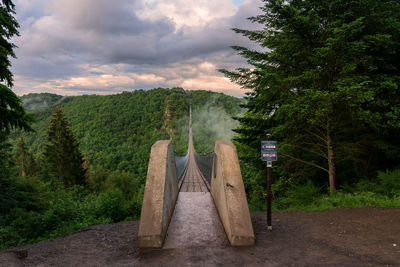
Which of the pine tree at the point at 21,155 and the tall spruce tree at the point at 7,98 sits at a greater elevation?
the tall spruce tree at the point at 7,98

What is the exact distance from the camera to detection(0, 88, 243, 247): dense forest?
7.21 m

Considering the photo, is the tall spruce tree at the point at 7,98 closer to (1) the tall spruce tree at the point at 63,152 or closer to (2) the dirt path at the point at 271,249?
(2) the dirt path at the point at 271,249

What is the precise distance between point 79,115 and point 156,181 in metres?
108

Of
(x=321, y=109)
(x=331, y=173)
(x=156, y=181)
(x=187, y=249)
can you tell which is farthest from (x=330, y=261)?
(x=331, y=173)

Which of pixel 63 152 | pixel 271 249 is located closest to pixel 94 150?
pixel 63 152

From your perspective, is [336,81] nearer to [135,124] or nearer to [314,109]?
[314,109]

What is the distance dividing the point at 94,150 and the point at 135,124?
24.4 meters

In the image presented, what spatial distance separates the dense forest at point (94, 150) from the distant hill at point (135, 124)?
388 mm

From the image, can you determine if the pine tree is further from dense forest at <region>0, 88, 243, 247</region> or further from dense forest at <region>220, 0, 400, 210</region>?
dense forest at <region>220, 0, 400, 210</region>

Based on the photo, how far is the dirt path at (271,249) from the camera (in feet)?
11.5

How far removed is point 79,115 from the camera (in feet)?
324

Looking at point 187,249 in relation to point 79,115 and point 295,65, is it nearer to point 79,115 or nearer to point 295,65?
point 295,65

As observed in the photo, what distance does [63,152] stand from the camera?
24156 mm

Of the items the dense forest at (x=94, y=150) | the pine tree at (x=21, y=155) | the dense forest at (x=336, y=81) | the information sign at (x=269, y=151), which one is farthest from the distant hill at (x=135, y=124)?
the information sign at (x=269, y=151)
